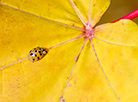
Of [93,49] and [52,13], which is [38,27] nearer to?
[52,13]

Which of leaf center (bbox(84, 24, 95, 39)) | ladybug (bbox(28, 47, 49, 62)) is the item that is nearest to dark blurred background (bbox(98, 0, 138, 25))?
leaf center (bbox(84, 24, 95, 39))

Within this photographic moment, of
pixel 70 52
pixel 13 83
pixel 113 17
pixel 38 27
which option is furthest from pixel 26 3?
pixel 113 17

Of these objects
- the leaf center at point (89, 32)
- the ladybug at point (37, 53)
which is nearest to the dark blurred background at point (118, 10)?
the leaf center at point (89, 32)

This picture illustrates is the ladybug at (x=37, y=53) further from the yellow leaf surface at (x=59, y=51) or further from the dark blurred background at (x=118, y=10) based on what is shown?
the dark blurred background at (x=118, y=10)

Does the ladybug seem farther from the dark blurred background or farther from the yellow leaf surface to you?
the dark blurred background

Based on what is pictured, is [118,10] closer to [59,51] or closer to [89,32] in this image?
[89,32]
